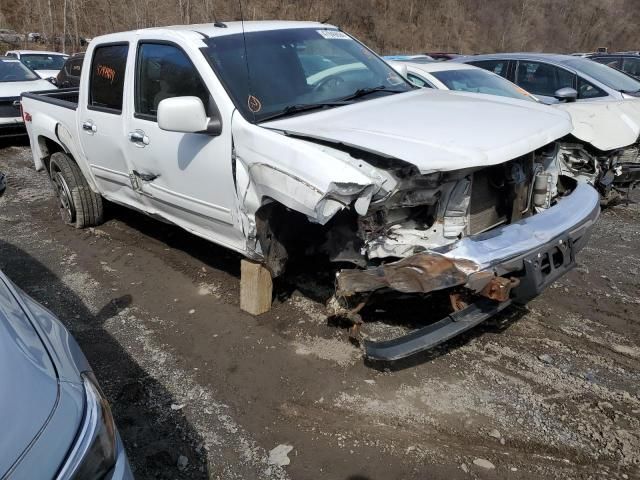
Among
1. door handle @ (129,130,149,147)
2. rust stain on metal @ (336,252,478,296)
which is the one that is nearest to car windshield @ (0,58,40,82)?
door handle @ (129,130,149,147)

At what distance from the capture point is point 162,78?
398 cm

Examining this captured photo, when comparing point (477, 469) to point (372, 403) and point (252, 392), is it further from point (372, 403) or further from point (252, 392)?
point (252, 392)

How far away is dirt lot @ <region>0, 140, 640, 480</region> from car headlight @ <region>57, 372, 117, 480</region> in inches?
40.1

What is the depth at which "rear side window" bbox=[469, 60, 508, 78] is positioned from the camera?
26.8ft

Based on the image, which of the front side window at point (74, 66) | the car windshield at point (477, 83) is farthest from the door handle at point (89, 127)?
the front side window at point (74, 66)

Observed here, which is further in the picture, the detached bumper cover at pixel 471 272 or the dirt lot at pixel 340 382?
the detached bumper cover at pixel 471 272

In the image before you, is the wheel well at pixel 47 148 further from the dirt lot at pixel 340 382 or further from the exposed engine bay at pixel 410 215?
the exposed engine bay at pixel 410 215

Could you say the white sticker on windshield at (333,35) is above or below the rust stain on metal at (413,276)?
above

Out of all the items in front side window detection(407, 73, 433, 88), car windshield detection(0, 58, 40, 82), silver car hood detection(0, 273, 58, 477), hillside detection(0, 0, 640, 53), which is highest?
hillside detection(0, 0, 640, 53)

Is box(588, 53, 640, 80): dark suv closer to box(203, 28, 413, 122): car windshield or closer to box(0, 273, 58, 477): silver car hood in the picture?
box(203, 28, 413, 122): car windshield

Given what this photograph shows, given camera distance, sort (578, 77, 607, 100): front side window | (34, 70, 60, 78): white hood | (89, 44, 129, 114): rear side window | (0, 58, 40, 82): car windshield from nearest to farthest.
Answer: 1. (89, 44, 129, 114): rear side window
2. (578, 77, 607, 100): front side window
3. (0, 58, 40, 82): car windshield
4. (34, 70, 60, 78): white hood

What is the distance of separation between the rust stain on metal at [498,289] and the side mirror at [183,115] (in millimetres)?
1917

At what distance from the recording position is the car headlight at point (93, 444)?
56.7 inches

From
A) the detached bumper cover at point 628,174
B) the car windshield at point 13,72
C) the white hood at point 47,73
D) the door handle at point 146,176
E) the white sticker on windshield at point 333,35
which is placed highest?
the white sticker on windshield at point 333,35
